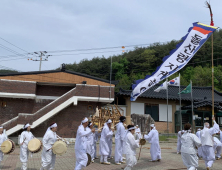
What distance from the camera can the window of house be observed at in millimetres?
26023

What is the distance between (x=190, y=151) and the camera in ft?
25.0

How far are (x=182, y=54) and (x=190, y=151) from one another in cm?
530

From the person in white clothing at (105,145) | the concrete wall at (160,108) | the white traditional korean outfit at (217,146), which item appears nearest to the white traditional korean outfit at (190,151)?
the person in white clothing at (105,145)

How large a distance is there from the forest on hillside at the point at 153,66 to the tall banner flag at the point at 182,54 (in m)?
27.7

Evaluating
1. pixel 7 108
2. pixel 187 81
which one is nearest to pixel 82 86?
pixel 7 108

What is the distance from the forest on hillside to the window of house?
13.9 meters

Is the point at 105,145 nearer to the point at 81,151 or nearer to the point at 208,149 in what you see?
the point at 81,151

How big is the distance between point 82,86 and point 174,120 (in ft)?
37.9

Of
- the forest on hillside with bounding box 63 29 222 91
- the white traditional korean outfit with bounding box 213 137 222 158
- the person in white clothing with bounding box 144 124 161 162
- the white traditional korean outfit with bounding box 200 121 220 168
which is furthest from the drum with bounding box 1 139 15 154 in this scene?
the forest on hillside with bounding box 63 29 222 91

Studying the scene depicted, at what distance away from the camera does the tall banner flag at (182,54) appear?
11281 mm

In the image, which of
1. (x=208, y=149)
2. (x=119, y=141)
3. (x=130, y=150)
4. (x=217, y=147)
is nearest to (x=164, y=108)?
(x=217, y=147)

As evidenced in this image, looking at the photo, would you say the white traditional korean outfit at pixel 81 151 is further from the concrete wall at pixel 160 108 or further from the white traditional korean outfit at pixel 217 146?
the concrete wall at pixel 160 108

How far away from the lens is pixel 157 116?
86.0ft

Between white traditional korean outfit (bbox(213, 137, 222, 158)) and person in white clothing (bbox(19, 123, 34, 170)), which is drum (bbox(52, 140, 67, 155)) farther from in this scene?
white traditional korean outfit (bbox(213, 137, 222, 158))
